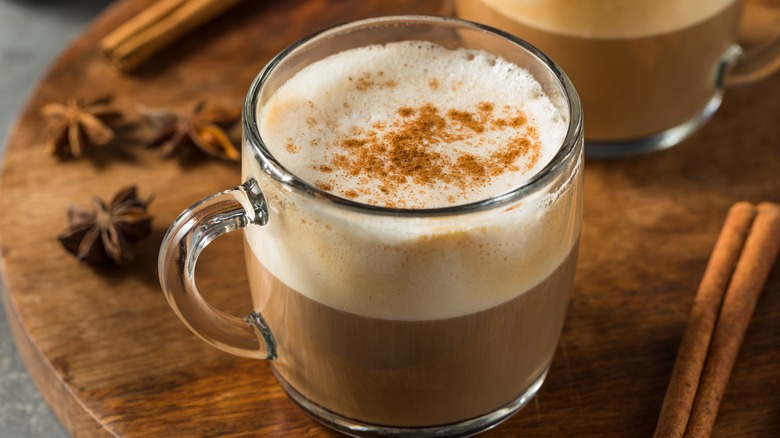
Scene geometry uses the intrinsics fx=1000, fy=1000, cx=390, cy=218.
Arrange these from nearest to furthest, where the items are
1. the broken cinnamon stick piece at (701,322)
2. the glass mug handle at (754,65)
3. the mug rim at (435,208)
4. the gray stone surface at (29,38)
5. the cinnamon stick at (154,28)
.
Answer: the mug rim at (435,208)
the broken cinnamon stick piece at (701,322)
the glass mug handle at (754,65)
the cinnamon stick at (154,28)
the gray stone surface at (29,38)

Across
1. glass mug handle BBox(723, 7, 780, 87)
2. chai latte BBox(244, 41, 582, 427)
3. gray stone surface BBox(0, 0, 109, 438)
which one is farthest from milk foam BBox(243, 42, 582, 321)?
gray stone surface BBox(0, 0, 109, 438)

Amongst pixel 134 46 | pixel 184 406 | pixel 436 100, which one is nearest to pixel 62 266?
pixel 184 406

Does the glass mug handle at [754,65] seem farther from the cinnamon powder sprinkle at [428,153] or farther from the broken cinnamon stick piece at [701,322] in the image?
the cinnamon powder sprinkle at [428,153]

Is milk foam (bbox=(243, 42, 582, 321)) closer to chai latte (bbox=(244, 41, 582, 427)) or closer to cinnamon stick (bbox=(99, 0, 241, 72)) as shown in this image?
chai latte (bbox=(244, 41, 582, 427))

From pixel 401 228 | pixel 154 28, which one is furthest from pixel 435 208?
pixel 154 28

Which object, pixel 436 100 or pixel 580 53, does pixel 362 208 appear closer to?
pixel 436 100

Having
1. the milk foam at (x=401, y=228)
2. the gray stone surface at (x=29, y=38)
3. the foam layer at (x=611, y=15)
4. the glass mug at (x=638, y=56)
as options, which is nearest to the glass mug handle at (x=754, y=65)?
the glass mug at (x=638, y=56)

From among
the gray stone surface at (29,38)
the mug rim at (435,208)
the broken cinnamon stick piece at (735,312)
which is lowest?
the gray stone surface at (29,38)

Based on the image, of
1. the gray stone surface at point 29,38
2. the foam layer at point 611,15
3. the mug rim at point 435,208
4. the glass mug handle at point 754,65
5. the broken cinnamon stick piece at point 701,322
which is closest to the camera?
the mug rim at point 435,208
